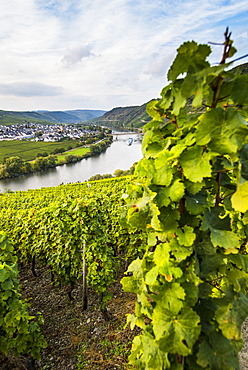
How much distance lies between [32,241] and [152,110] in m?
6.00

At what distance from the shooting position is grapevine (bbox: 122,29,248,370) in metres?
1.18

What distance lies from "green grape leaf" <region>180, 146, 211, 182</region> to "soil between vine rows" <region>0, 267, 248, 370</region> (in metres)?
3.94

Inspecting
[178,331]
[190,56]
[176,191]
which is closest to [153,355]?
[178,331]

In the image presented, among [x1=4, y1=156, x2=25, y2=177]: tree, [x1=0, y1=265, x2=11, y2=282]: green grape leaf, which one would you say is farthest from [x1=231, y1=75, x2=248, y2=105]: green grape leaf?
[x1=4, y1=156, x2=25, y2=177]: tree

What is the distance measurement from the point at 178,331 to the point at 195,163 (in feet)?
3.62

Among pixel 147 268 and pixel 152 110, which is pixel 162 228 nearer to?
pixel 147 268

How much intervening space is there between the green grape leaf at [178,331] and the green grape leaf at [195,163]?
91 centimetres

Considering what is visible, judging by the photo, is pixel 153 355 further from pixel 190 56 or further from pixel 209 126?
pixel 190 56

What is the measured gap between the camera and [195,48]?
1.13 meters

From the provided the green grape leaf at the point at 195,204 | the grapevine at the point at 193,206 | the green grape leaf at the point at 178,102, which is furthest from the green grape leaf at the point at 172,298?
the green grape leaf at the point at 178,102

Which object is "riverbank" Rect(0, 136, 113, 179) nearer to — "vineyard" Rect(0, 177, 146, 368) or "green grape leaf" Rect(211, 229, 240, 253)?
"vineyard" Rect(0, 177, 146, 368)

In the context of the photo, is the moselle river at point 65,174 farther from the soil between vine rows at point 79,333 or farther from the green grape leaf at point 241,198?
the green grape leaf at point 241,198

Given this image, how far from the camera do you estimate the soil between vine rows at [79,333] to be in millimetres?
3959

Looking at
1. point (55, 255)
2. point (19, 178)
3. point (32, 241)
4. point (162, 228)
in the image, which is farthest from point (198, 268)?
point (19, 178)
